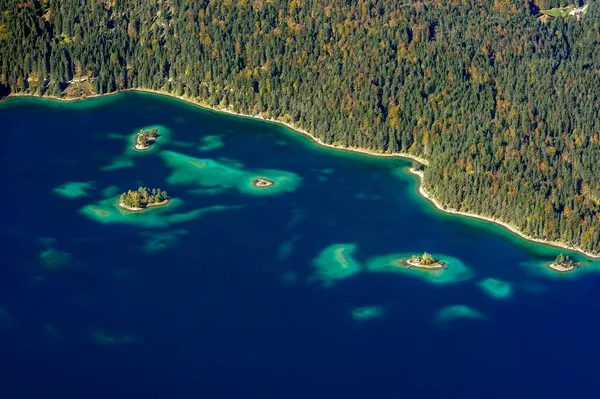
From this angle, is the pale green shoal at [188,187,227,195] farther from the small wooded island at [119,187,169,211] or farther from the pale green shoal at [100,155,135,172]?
the pale green shoal at [100,155,135,172]

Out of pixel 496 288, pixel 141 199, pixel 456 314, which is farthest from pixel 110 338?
pixel 496 288

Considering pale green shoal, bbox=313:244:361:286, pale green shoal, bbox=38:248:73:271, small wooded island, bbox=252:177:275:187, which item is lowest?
pale green shoal, bbox=38:248:73:271

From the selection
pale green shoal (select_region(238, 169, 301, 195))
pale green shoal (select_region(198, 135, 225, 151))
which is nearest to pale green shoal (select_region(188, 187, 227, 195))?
pale green shoal (select_region(238, 169, 301, 195))

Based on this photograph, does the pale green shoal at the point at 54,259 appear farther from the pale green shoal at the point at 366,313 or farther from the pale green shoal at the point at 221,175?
the pale green shoal at the point at 366,313

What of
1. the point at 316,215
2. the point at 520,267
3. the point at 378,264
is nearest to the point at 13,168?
the point at 316,215

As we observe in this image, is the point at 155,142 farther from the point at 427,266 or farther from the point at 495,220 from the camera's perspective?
the point at 495,220

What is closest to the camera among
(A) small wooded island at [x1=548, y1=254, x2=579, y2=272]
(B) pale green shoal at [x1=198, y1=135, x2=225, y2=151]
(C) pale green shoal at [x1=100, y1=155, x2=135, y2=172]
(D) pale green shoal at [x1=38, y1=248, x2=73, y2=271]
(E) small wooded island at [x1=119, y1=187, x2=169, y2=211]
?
(D) pale green shoal at [x1=38, y1=248, x2=73, y2=271]

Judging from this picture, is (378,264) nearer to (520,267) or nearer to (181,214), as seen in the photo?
(520,267)
